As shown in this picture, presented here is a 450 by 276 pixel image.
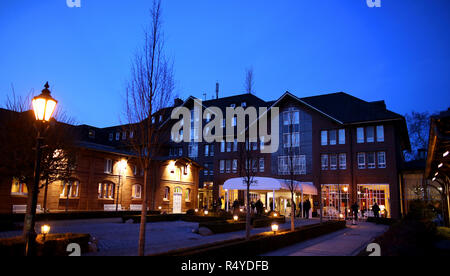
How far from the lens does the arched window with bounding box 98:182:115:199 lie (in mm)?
34562

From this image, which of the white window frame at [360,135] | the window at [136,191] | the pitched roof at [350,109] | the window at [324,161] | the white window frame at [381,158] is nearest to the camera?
the white window frame at [381,158]

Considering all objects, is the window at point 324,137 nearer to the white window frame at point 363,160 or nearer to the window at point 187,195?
the white window frame at point 363,160

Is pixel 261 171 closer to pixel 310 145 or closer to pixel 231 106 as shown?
pixel 310 145

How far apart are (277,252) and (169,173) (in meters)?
31.2

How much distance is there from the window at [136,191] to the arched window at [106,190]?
268 cm

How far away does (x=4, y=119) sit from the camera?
59.9 ft

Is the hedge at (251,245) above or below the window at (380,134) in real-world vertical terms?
below

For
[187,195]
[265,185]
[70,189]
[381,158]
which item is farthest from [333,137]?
[70,189]

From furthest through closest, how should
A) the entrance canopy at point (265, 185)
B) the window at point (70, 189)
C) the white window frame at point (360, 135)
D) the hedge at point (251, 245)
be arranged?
1. the white window frame at point (360, 135)
2. the entrance canopy at point (265, 185)
3. the window at point (70, 189)
4. the hedge at point (251, 245)

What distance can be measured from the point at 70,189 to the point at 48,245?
74.7 ft

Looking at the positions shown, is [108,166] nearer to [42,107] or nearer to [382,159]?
[382,159]

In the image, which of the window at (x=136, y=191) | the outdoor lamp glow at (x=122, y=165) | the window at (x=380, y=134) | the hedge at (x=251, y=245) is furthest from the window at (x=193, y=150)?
the hedge at (x=251, y=245)

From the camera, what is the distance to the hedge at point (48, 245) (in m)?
8.60
